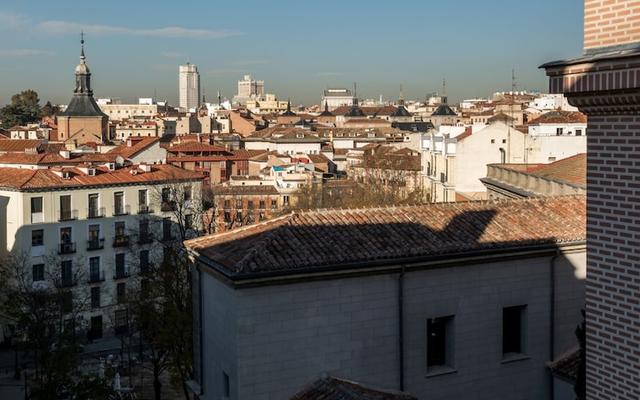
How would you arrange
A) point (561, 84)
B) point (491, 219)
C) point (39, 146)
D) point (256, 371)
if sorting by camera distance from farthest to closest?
point (39, 146), point (491, 219), point (256, 371), point (561, 84)

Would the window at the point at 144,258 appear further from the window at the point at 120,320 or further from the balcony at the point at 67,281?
the balcony at the point at 67,281

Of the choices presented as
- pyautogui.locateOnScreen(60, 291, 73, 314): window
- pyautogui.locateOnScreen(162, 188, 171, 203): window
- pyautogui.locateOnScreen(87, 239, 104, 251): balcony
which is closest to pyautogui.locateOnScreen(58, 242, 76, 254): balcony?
pyautogui.locateOnScreen(87, 239, 104, 251): balcony

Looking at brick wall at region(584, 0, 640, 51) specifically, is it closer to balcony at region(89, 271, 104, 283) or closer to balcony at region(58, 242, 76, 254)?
balcony at region(58, 242, 76, 254)

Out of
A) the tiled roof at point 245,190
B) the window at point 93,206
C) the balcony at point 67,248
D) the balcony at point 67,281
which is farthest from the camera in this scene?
the tiled roof at point 245,190

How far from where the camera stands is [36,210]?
132 ft

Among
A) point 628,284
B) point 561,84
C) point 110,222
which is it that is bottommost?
point 110,222

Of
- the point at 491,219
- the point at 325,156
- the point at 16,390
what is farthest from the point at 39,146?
the point at 491,219

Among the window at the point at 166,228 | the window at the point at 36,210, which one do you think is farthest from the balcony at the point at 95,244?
the window at the point at 166,228

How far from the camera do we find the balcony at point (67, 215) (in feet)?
134

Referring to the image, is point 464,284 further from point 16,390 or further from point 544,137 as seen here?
point 544,137

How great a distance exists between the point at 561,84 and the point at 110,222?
39.0 m

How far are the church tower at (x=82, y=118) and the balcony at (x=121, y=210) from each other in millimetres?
58039

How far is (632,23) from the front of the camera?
5.73 meters

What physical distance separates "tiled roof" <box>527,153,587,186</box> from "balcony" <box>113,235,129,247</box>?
20.8m
